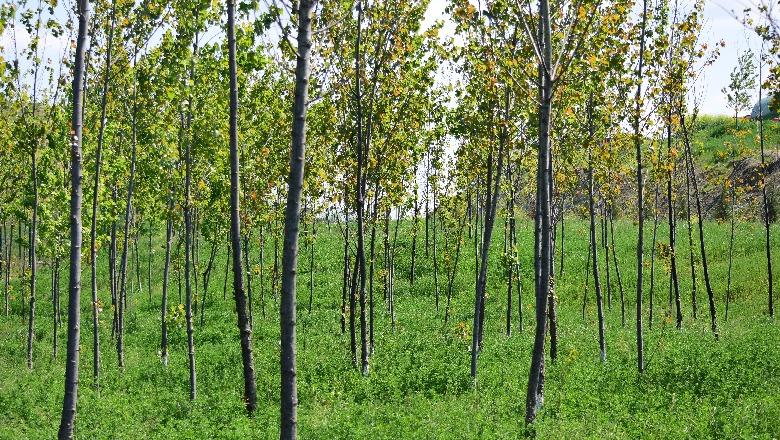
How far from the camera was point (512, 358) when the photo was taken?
17312mm

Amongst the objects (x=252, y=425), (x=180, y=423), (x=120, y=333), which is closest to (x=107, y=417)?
(x=180, y=423)

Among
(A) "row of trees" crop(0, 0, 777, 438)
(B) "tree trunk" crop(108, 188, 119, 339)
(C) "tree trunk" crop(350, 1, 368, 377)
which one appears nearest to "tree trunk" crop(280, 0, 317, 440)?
(A) "row of trees" crop(0, 0, 777, 438)

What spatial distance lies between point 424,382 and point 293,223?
9908 mm

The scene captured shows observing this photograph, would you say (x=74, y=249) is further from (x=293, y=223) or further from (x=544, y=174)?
(x=544, y=174)

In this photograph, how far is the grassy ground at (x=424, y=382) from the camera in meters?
10.7

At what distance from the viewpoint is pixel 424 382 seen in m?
14.8

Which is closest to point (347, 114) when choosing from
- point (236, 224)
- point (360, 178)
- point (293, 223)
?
point (360, 178)

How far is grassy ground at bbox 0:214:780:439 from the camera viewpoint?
35.1ft

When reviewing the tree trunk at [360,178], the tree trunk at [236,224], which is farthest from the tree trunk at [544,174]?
the tree trunk at [360,178]

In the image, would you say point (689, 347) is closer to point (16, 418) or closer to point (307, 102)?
point (307, 102)

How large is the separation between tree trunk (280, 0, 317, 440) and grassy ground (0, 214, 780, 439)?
168 inches

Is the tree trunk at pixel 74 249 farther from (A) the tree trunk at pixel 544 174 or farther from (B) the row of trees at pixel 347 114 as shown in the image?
(A) the tree trunk at pixel 544 174

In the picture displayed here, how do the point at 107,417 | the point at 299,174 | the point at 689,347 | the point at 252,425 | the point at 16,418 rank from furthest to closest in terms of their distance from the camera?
the point at 689,347 < the point at 16,418 < the point at 107,417 < the point at 252,425 < the point at 299,174

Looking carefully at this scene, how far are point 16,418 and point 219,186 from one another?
730 cm
